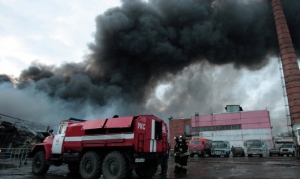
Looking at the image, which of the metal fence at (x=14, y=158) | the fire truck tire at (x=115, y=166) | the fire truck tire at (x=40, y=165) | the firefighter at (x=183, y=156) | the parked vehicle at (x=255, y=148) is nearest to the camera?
the fire truck tire at (x=115, y=166)

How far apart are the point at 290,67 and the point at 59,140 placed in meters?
29.5

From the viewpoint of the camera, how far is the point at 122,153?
618 cm

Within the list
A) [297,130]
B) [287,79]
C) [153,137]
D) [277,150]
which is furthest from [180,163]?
[287,79]

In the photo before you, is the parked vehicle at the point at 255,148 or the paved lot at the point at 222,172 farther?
the parked vehicle at the point at 255,148

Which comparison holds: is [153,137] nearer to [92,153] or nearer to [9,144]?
[92,153]

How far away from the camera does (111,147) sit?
6379 millimetres

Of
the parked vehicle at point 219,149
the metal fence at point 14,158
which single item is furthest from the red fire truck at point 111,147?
the parked vehicle at point 219,149

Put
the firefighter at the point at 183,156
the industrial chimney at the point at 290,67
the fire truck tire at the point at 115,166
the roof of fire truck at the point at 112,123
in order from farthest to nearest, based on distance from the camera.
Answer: the industrial chimney at the point at 290,67 < the firefighter at the point at 183,156 < the roof of fire truck at the point at 112,123 < the fire truck tire at the point at 115,166

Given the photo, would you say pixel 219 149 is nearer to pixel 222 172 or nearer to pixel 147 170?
pixel 222 172

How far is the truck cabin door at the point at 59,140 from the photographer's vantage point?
7.57 metres

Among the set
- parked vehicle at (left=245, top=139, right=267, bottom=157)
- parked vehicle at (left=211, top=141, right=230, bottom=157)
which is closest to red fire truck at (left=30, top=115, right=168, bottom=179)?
parked vehicle at (left=211, top=141, right=230, bottom=157)

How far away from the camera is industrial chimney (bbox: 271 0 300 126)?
26.7 meters

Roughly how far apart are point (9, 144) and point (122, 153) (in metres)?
17.0

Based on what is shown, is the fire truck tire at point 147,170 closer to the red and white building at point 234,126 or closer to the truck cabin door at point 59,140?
the truck cabin door at point 59,140
